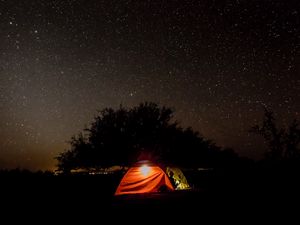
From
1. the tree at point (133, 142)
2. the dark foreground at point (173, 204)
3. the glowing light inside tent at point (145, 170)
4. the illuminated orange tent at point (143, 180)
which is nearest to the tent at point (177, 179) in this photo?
the illuminated orange tent at point (143, 180)

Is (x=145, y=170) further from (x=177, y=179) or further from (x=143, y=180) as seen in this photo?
(x=177, y=179)

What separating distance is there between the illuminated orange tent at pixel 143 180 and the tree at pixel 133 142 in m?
12.3

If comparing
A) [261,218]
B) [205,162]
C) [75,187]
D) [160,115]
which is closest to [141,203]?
[261,218]

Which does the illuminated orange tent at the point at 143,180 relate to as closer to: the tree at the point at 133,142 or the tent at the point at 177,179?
the tent at the point at 177,179

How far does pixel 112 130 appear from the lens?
24.0m

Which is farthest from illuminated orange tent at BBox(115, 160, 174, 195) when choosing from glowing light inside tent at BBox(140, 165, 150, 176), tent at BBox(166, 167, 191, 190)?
tent at BBox(166, 167, 191, 190)

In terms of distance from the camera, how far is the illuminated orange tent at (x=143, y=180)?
9492 millimetres

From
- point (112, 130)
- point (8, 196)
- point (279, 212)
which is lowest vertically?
point (279, 212)

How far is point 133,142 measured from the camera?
2342 centimetres

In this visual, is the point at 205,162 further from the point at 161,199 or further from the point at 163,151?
the point at 161,199

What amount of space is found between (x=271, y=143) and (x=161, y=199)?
2267 centimetres

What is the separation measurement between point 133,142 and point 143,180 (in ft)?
45.3

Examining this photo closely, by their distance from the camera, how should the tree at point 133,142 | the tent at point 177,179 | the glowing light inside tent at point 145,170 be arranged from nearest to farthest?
the glowing light inside tent at point 145,170 < the tent at point 177,179 < the tree at point 133,142

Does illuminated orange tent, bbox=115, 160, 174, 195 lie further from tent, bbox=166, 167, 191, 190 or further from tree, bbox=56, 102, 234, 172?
tree, bbox=56, 102, 234, 172
